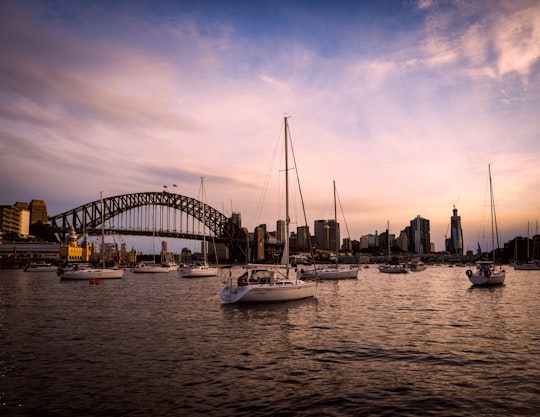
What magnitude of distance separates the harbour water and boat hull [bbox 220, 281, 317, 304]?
3.75m

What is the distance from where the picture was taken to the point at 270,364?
18.0 m

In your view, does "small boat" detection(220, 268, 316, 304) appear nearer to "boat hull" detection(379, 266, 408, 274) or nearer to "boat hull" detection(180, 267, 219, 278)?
"boat hull" detection(180, 267, 219, 278)

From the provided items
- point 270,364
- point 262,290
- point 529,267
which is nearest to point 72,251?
point 262,290

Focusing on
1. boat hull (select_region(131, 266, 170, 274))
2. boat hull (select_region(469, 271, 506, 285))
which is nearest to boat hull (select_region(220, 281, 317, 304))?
boat hull (select_region(469, 271, 506, 285))

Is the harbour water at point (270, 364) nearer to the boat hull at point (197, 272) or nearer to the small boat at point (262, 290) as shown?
the small boat at point (262, 290)

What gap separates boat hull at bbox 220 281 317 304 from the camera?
121 ft

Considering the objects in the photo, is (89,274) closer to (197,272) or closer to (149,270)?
(197,272)

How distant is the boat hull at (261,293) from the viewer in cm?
3675

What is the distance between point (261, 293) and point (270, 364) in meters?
19.0

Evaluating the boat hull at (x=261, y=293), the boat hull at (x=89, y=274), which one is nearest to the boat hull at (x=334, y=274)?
the boat hull at (x=89, y=274)

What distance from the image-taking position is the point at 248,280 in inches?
1523

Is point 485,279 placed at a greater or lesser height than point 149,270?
greater

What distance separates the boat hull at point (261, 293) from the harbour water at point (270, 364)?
3.75 metres

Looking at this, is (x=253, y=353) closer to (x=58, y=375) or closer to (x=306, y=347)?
(x=306, y=347)
